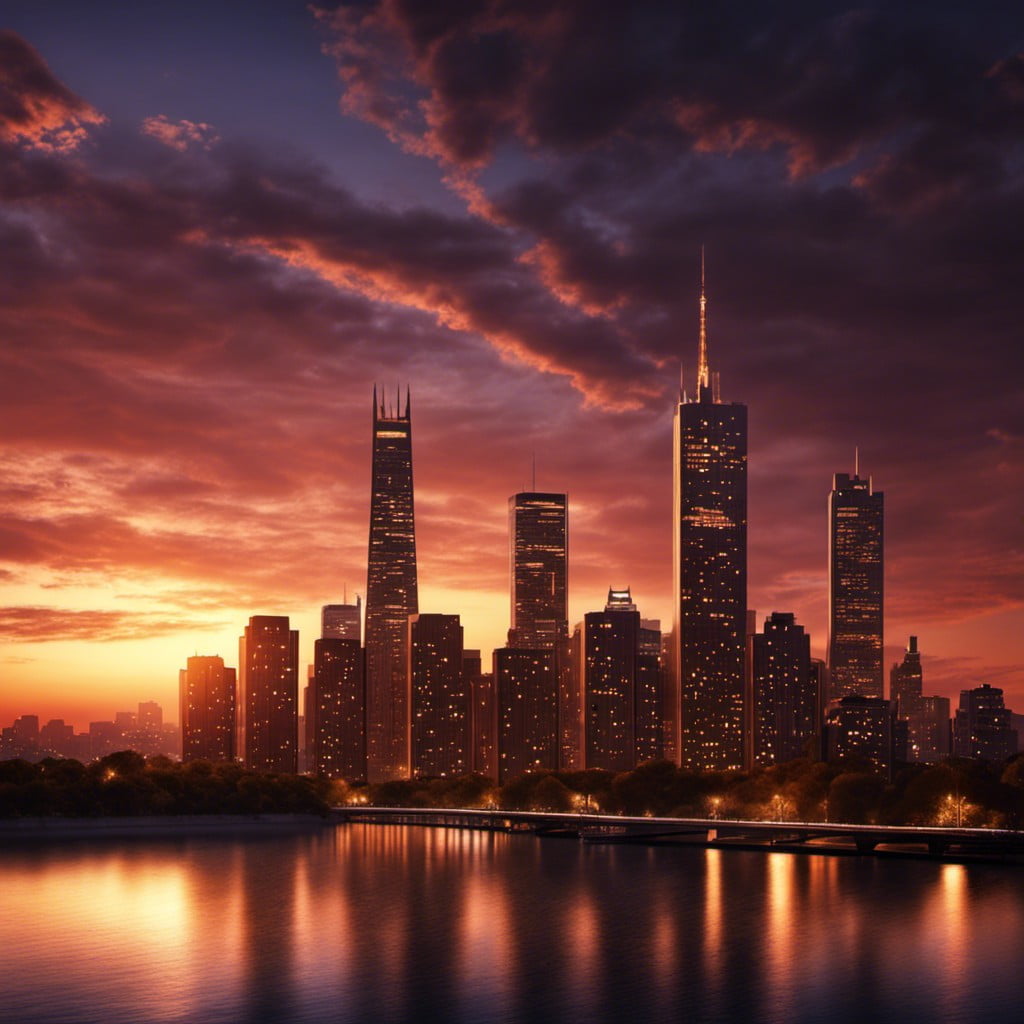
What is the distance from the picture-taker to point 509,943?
363ft

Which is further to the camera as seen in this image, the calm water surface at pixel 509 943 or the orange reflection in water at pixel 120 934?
the orange reflection in water at pixel 120 934

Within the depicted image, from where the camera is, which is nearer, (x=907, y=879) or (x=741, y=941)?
(x=741, y=941)

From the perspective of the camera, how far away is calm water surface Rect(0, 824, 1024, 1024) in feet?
284

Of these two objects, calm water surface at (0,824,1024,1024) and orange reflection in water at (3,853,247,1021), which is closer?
calm water surface at (0,824,1024,1024)

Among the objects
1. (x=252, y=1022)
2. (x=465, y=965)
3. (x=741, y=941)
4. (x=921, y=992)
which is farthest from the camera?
(x=741, y=941)

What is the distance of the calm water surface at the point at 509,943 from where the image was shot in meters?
86.7

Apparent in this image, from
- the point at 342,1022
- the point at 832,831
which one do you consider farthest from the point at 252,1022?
the point at 832,831

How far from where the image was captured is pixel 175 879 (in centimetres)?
15838

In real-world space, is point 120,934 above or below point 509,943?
below

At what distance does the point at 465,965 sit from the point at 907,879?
7282 centimetres

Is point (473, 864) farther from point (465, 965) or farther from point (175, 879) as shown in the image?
point (465, 965)

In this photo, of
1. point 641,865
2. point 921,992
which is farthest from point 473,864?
point 921,992

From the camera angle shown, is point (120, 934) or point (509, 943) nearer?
point (509, 943)

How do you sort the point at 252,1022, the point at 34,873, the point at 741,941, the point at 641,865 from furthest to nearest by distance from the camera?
the point at 641,865
the point at 34,873
the point at 741,941
the point at 252,1022
